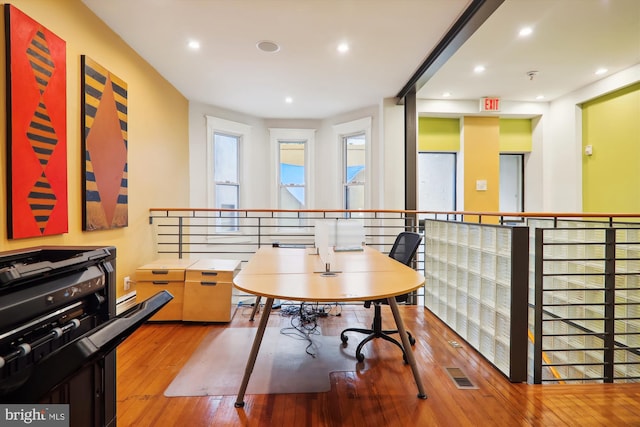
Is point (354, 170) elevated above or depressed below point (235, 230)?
above

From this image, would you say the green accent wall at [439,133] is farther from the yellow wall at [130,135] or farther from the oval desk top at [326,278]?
the yellow wall at [130,135]

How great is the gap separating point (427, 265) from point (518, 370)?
1.45 meters

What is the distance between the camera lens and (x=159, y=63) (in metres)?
3.47

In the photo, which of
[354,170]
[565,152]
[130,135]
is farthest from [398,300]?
[565,152]

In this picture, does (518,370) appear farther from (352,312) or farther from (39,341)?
(39,341)

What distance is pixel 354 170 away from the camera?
552 centimetres

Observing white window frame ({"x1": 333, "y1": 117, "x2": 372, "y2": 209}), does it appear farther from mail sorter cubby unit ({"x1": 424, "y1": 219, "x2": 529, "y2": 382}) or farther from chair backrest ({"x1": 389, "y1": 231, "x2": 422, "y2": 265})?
chair backrest ({"x1": 389, "y1": 231, "x2": 422, "y2": 265})

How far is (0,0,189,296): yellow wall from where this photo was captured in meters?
2.18

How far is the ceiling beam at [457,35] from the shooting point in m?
2.37

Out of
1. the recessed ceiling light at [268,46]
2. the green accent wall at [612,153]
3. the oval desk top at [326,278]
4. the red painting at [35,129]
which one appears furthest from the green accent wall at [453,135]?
the red painting at [35,129]

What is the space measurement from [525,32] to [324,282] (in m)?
3.23

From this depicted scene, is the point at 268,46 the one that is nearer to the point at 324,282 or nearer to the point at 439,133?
the point at 324,282

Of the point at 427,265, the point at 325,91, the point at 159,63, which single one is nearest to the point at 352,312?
the point at 427,265

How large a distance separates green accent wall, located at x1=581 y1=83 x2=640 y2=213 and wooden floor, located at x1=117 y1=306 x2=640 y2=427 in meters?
3.31
